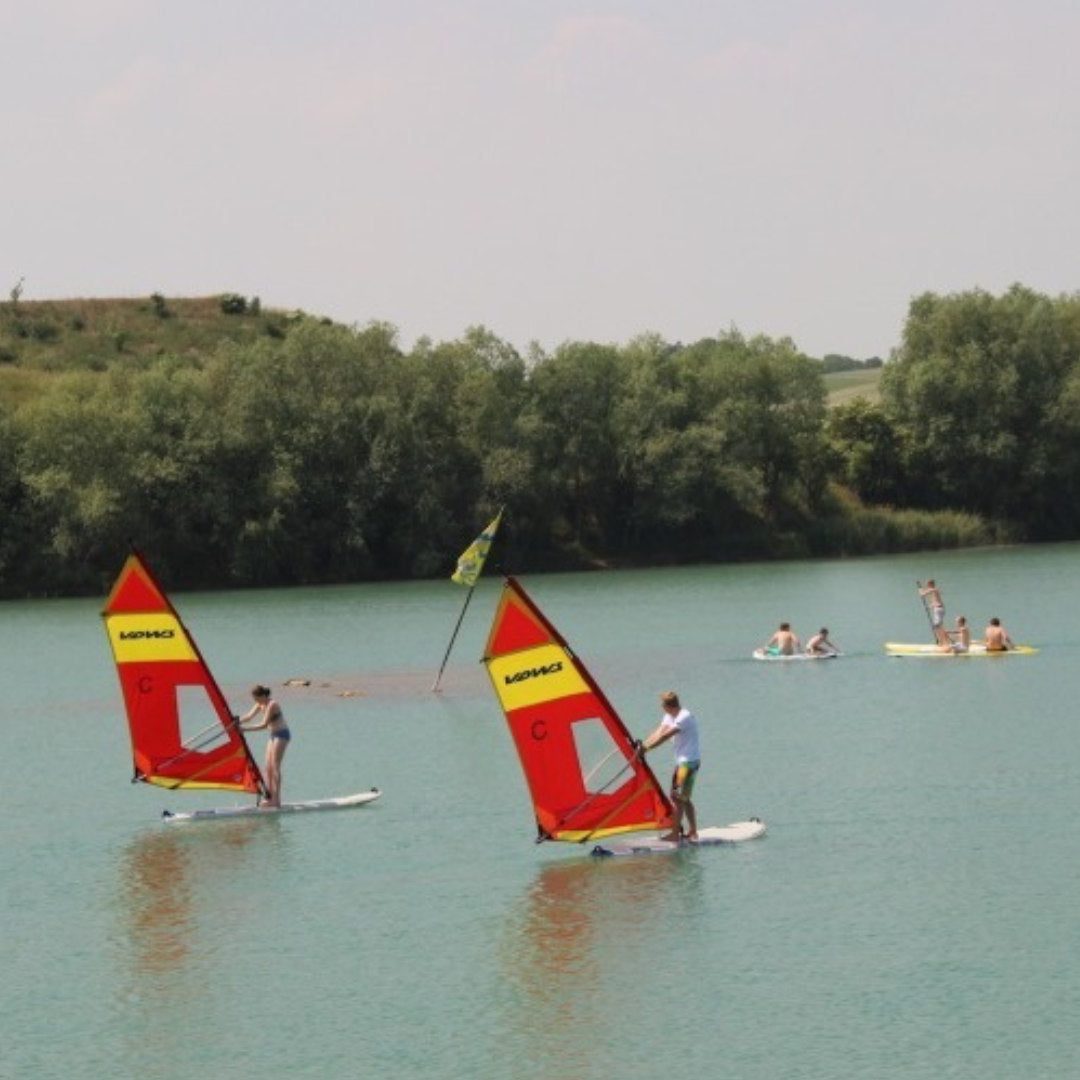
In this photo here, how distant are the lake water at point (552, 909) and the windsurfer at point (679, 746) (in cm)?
70

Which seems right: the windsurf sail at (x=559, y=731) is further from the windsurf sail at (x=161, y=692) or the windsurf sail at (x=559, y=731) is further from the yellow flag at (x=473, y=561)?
the yellow flag at (x=473, y=561)

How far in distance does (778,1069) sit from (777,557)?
8776 centimetres

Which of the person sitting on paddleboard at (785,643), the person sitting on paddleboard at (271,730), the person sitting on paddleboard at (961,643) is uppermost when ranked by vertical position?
the person sitting on paddleboard at (271,730)

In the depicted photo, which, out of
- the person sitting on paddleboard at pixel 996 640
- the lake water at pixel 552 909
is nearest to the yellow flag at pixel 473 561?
the lake water at pixel 552 909

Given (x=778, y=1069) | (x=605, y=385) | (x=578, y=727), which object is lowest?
(x=778, y=1069)

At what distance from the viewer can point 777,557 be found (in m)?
106

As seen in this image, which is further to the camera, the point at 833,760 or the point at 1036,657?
the point at 1036,657

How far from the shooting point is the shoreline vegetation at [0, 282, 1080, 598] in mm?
→ 96625

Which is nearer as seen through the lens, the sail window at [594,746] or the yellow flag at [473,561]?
the sail window at [594,746]

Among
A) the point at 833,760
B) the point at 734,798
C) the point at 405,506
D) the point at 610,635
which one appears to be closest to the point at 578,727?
the point at 734,798

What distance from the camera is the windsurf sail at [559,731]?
26.0m

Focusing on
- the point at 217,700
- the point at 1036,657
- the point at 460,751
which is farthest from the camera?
the point at 1036,657

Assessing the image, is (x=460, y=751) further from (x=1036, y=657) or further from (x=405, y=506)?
(x=405, y=506)

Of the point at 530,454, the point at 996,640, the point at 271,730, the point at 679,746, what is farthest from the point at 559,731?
the point at 530,454
